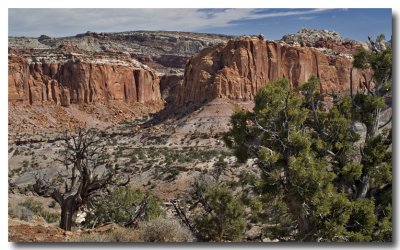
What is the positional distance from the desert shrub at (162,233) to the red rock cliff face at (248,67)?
35.5 meters

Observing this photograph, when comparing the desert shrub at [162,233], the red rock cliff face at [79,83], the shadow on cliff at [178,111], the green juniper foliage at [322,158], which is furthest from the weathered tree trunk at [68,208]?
the red rock cliff face at [79,83]

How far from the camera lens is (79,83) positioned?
230 ft

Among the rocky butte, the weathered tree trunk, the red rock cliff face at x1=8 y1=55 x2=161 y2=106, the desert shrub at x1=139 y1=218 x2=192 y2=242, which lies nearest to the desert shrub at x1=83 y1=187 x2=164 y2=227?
the weathered tree trunk

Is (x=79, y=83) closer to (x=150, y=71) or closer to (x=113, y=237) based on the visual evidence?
(x=150, y=71)

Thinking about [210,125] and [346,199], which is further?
[210,125]

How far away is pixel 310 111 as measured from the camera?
10359 mm

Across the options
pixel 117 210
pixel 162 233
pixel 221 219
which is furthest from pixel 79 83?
pixel 162 233

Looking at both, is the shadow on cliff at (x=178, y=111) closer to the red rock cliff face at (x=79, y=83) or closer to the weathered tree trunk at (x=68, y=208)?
the red rock cliff face at (x=79, y=83)

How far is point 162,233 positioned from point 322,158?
2.91m

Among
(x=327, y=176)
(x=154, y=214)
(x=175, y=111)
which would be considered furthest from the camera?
(x=175, y=111)

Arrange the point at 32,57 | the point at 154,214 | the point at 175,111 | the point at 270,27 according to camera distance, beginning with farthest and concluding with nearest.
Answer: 1. the point at 32,57
2. the point at 175,111
3. the point at 154,214
4. the point at 270,27
